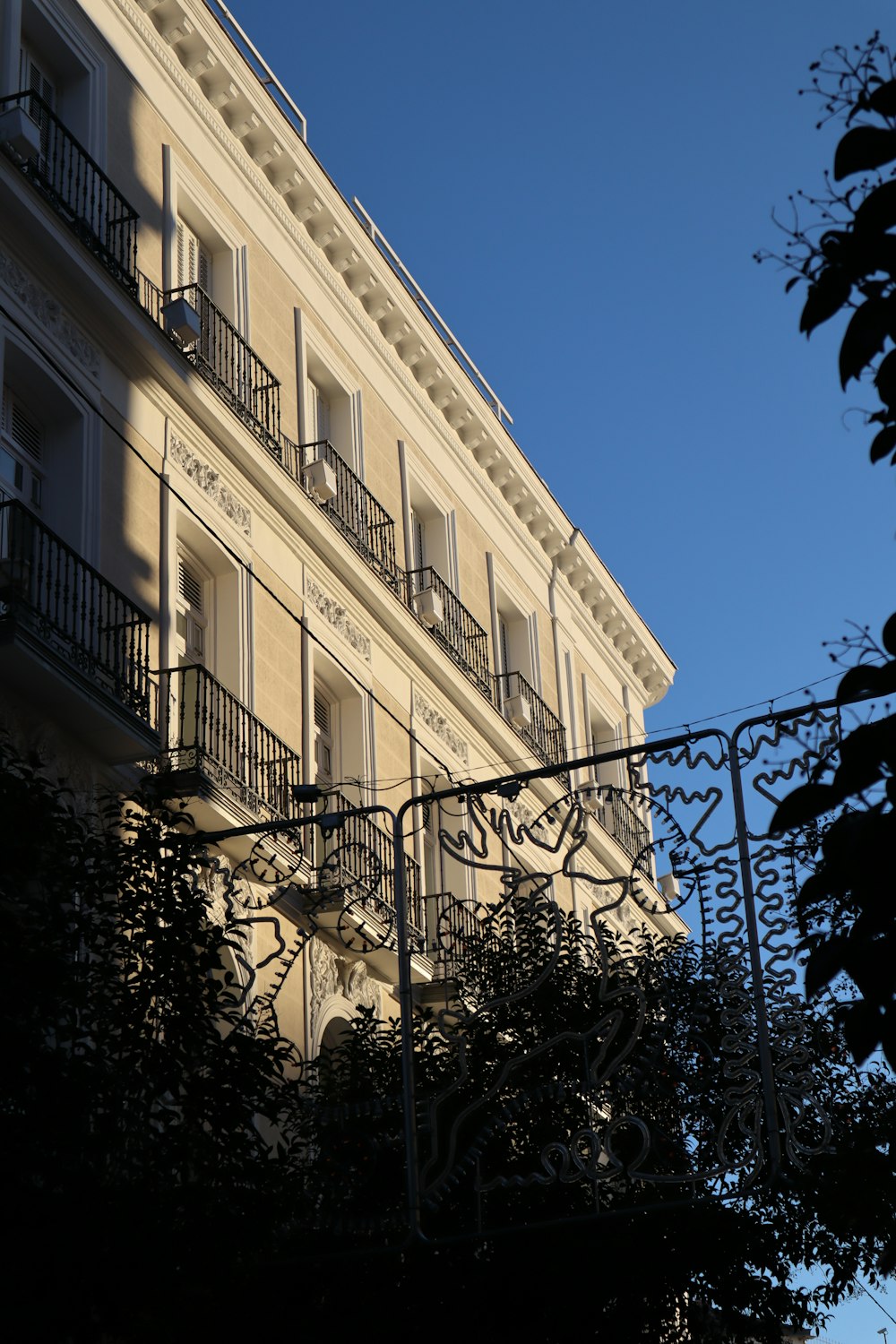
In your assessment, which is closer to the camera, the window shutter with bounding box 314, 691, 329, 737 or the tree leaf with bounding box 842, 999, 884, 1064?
the tree leaf with bounding box 842, 999, 884, 1064

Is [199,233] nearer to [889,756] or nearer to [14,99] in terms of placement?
[14,99]

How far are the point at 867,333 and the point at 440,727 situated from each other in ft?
56.7

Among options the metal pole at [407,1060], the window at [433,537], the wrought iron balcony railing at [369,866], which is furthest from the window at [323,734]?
the metal pole at [407,1060]

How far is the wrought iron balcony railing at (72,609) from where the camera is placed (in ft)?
42.4

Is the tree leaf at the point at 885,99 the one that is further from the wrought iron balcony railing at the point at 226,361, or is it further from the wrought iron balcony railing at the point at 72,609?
the wrought iron balcony railing at the point at 226,361

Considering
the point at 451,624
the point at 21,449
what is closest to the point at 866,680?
the point at 21,449

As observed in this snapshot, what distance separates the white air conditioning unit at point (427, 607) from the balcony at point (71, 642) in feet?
22.1

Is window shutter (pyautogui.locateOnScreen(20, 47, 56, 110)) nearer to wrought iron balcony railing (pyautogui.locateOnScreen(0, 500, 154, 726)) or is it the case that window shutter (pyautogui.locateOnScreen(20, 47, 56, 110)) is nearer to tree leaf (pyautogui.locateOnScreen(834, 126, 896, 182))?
wrought iron balcony railing (pyautogui.locateOnScreen(0, 500, 154, 726))

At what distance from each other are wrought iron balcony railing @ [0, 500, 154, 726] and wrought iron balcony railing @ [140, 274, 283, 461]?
3077 millimetres

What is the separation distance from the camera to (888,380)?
4.29 metres

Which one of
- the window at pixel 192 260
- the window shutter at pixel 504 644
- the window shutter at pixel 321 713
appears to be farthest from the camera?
the window shutter at pixel 504 644

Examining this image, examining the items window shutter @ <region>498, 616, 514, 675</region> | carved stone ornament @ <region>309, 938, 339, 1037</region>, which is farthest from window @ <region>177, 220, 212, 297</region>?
window shutter @ <region>498, 616, 514, 675</region>

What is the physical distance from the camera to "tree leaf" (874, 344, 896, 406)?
4.27 metres

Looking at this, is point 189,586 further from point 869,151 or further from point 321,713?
point 869,151
